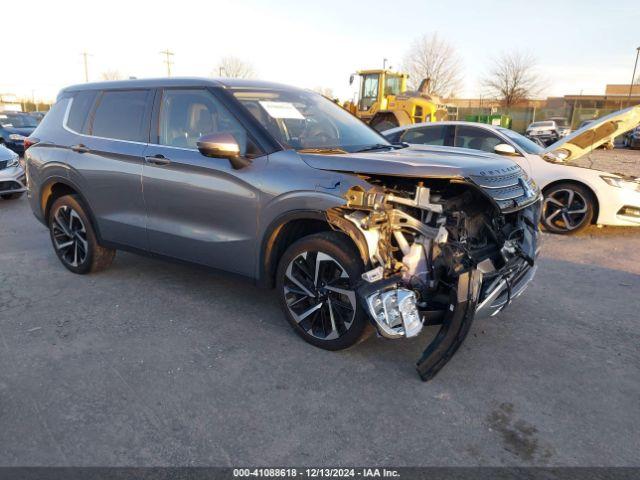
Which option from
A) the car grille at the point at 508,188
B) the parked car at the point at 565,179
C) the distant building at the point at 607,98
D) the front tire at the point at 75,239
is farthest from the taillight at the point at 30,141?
the distant building at the point at 607,98

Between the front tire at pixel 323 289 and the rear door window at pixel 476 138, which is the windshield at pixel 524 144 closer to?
the rear door window at pixel 476 138

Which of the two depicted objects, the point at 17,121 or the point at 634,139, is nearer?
the point at 17,121

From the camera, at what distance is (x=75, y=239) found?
5086mm

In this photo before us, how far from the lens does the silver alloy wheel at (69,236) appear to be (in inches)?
197

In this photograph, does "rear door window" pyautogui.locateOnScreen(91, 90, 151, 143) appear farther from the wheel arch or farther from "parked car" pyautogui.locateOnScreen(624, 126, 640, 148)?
"parked car" pyautogui.locateOnScreen(624, 126, 640, 148)

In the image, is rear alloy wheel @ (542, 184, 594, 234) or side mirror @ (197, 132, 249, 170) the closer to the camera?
side mirror @ (197, 132, 249, 170)

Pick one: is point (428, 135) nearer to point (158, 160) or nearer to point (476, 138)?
point (476, 138)

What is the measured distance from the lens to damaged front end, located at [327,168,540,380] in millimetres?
3021

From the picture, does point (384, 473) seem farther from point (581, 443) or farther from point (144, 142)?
point (144, 142)

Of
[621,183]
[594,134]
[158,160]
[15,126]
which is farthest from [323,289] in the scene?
[15,126]

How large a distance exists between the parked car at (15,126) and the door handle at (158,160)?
15213 millimetres

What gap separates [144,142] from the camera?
4.29 meters

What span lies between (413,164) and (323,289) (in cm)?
105

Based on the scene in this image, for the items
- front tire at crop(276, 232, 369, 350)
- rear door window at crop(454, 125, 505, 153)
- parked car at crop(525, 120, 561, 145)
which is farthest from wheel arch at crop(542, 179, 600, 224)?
parked car at crop(525, 120, 561, 145)
